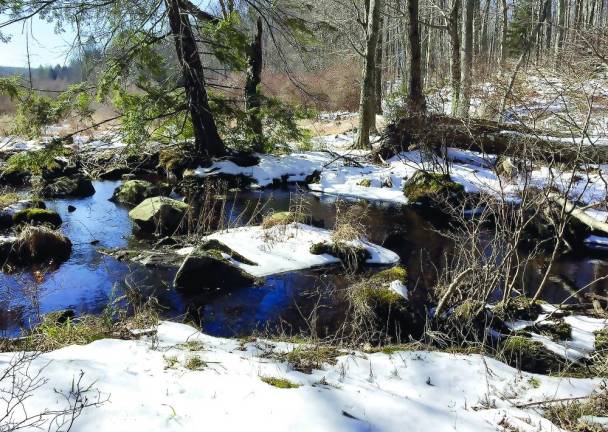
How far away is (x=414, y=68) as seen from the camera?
13625 millimetres

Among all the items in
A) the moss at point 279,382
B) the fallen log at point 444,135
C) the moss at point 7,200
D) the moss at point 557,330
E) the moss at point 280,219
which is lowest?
the moss at point 557,330

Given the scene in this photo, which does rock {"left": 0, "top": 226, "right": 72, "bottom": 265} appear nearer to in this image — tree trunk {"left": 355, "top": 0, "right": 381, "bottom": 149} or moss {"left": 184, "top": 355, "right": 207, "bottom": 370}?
moss {"left": 184, "top": 355, "right": 207, "bottom": 370}

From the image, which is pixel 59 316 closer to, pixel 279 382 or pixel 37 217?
pixel 279 382

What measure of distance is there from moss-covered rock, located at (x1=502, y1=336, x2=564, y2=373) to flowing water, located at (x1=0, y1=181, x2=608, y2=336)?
3.48 feet

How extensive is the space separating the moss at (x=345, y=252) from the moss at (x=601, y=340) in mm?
3438

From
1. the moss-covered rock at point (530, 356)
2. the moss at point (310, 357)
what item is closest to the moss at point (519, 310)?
the moss-covered rock at point (530, 356)

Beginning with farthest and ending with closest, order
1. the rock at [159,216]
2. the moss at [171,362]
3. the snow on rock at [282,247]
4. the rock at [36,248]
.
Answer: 1. the rock at [159,216]
2. the rock at [36,248]
3. the snow on rock at [282,247]
4. the moss at [171,362]

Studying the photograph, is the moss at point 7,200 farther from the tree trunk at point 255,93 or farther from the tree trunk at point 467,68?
the tree trunk at point 467,68

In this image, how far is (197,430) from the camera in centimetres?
270

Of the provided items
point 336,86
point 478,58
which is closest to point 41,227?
point 478,58

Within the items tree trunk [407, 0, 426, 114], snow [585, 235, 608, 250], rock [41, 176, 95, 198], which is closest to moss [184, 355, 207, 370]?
snow [585, 235, 608, 250]

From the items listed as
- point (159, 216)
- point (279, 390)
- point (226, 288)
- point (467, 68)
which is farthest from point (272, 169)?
point (279, 390)

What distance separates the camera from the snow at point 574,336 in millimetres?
4836

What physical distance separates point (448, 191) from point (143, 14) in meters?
7.59
